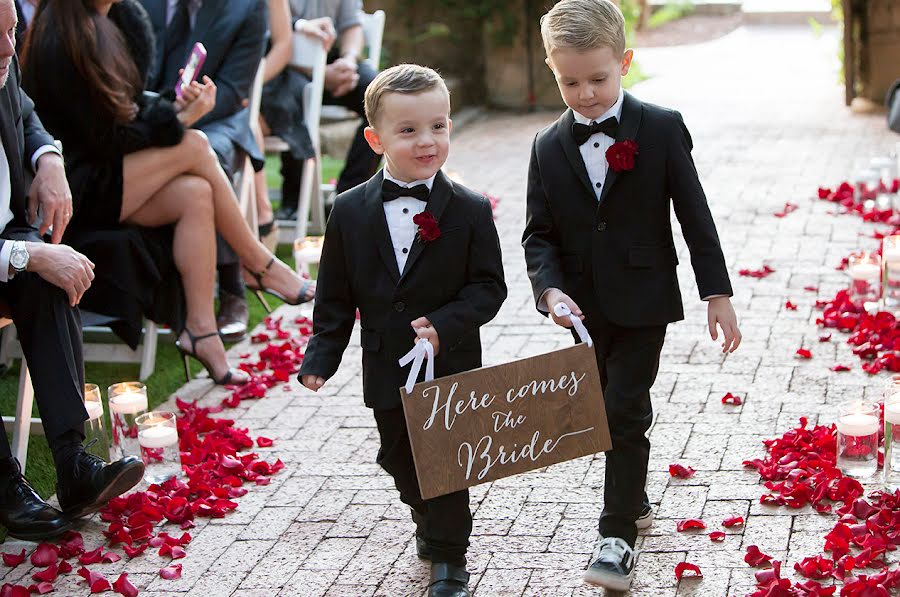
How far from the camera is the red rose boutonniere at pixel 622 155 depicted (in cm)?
322

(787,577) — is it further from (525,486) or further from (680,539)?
(525,486)

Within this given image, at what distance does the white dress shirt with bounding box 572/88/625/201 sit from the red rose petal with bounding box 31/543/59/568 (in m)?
1.95

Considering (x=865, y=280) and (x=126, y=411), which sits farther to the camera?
(x=865, y=280)

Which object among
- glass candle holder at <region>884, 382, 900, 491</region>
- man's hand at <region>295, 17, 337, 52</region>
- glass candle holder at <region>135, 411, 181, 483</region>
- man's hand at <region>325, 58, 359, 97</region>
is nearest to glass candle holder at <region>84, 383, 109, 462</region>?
glass candle holder at <region>135, 411, 181, 483</region>

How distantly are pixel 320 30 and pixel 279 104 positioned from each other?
49 cm

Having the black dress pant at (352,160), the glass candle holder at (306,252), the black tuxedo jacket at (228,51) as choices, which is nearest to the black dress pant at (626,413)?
the glass candle holder at (306,252)

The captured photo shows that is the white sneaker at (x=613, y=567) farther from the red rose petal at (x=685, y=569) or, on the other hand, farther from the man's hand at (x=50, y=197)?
the man's hand at (x=50, y=197)

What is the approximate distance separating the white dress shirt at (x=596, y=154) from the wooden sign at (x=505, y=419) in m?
0.50

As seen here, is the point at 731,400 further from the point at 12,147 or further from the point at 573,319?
the point at 12,147

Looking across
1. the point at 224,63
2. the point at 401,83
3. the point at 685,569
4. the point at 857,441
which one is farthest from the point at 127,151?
the point at 857,441

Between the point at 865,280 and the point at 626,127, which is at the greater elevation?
the point at 626,127

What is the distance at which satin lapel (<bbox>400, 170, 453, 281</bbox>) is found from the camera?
10.5 ft

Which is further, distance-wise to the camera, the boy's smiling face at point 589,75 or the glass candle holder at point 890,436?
the glass candle holder at point 890,436

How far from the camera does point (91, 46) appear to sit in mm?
4867
